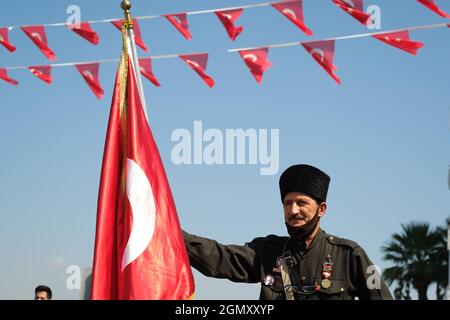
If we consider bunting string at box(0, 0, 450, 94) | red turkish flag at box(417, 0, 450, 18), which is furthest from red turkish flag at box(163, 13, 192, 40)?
red turkish flag at box(417, 0, 450, 18)

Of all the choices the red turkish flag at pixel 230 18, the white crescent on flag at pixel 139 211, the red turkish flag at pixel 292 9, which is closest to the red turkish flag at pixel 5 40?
the red turkish flag at pixel 230 18

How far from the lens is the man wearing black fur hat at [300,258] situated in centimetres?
508

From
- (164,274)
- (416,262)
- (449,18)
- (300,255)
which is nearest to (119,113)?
(164,274)

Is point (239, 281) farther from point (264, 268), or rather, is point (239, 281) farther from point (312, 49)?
point (312, 49)

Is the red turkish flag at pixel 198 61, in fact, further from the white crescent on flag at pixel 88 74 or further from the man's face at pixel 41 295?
the man's face at pixel 41 295

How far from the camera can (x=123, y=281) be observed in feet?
16.3

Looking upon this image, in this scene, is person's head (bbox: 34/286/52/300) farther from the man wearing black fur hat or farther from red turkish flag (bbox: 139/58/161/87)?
the man wearing black fur hat

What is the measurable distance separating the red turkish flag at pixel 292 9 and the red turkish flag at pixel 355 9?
1.35 feet

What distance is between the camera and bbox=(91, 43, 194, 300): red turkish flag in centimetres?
497

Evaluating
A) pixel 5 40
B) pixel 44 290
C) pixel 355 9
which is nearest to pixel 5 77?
pixel 5 40

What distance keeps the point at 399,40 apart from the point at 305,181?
11.3ft

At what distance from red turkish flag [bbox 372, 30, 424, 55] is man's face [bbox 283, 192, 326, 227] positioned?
3434 mm

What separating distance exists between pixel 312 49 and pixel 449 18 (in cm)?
145

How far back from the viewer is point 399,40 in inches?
318
